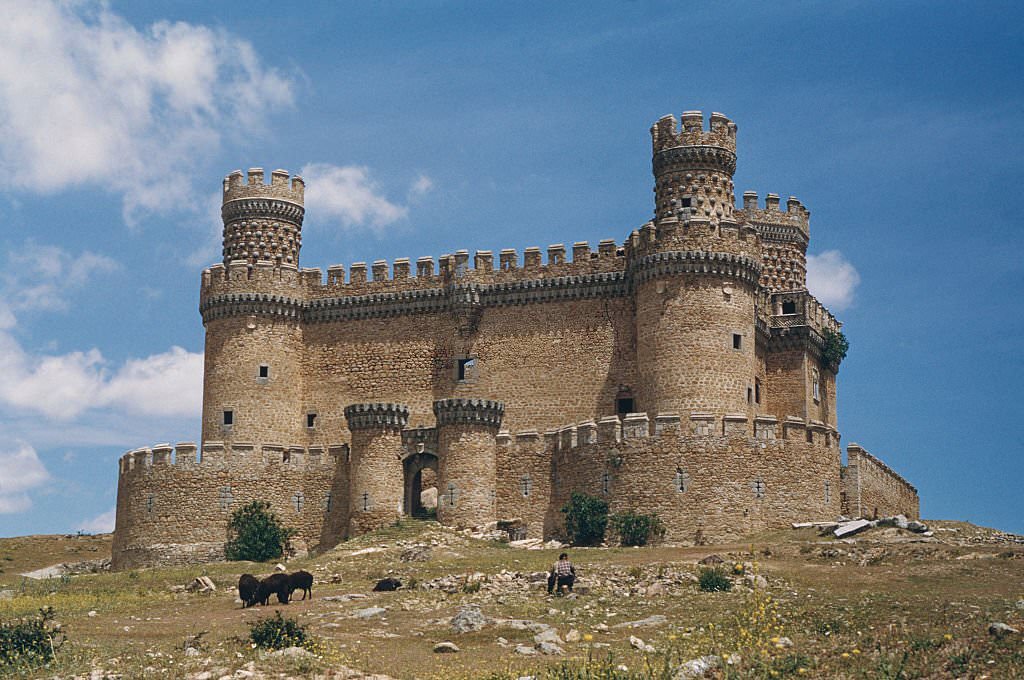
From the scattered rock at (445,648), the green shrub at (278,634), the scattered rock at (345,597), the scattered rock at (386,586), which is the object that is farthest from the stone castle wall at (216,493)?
the scattered rock at (445,648)

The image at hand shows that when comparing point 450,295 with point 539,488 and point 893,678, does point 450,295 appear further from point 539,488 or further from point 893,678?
point 893,678

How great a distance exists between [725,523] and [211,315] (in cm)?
2223

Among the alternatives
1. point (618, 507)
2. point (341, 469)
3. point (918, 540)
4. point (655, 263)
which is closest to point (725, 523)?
point (618, 507)

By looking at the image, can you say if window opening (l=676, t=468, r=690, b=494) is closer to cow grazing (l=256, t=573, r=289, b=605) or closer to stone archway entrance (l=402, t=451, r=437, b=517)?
stone archway entrance (l=402, t=451, r=437, b=517)

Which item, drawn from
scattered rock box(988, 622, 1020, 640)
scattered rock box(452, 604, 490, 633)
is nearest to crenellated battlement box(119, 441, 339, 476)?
scattered rock box(452, 604, 490, 633)

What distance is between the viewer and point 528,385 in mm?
55531

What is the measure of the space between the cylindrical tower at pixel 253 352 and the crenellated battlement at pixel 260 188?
93.2 inches

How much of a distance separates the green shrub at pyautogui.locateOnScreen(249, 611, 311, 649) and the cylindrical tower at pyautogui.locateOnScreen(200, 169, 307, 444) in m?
27.5

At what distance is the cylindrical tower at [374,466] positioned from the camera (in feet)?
164

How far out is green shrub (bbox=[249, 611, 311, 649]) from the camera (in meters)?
28.9

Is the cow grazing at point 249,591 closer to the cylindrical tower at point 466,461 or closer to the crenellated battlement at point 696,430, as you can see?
the cylindrical tower at point 466,461

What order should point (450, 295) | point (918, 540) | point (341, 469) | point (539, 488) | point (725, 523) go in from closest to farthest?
point (918, 540), point (725, 523), point (539, 488), point (341, 469), point (450, 295)

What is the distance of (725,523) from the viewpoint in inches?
1816

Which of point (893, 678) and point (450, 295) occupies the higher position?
point (450, 295)
